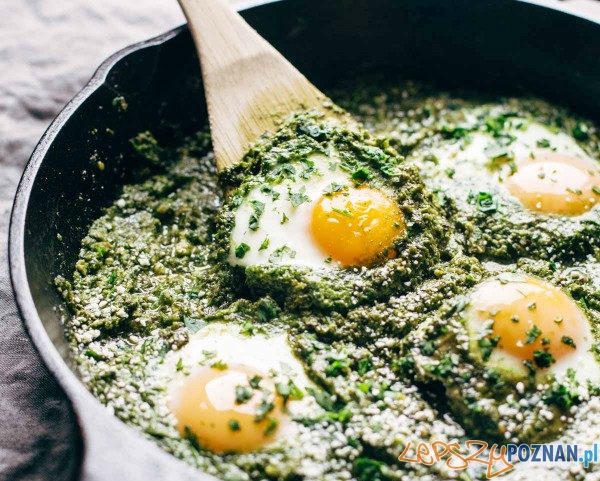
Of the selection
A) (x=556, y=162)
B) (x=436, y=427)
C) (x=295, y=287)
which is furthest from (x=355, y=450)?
(x=556, y=162)

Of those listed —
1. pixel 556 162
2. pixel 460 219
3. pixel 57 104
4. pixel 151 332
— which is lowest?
pixel 151 332

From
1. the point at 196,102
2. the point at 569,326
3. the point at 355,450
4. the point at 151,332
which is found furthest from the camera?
the point at 196,102

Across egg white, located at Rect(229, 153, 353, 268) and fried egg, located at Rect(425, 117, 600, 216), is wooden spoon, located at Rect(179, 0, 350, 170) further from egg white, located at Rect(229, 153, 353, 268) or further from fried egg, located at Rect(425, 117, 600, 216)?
fried egg, located at Rect(425, 117, 600, 216)

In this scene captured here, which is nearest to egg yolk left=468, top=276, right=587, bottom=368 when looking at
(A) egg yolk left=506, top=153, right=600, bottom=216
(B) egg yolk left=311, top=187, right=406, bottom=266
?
(B) egg yolk left=311, top=187, right=406, bottom=266

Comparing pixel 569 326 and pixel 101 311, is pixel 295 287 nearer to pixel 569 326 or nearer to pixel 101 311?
pixel 101 311

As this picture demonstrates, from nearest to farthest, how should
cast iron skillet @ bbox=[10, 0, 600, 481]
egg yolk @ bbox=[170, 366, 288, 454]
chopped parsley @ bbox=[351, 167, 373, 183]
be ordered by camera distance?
1. egg yolk @ bbox=[170, 366, 288, 454]
2. cast iron skillet @ bbox=[10, 0, 600, 481]
3. chopped parsley @ bbox=[351, 167, 373, 183]

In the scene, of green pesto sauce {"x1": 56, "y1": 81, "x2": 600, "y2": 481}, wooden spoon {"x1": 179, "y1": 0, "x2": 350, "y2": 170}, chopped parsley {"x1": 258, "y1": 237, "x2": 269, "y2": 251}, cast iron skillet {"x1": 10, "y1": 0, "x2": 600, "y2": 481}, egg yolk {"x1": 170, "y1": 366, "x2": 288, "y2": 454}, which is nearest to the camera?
egg yolk {"x1": 170, "y1": 366, "x2": 288, "y2": 454}

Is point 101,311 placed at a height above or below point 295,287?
below

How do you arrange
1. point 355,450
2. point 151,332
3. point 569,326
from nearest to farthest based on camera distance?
point 355,450
point 569,326
point 151,332
